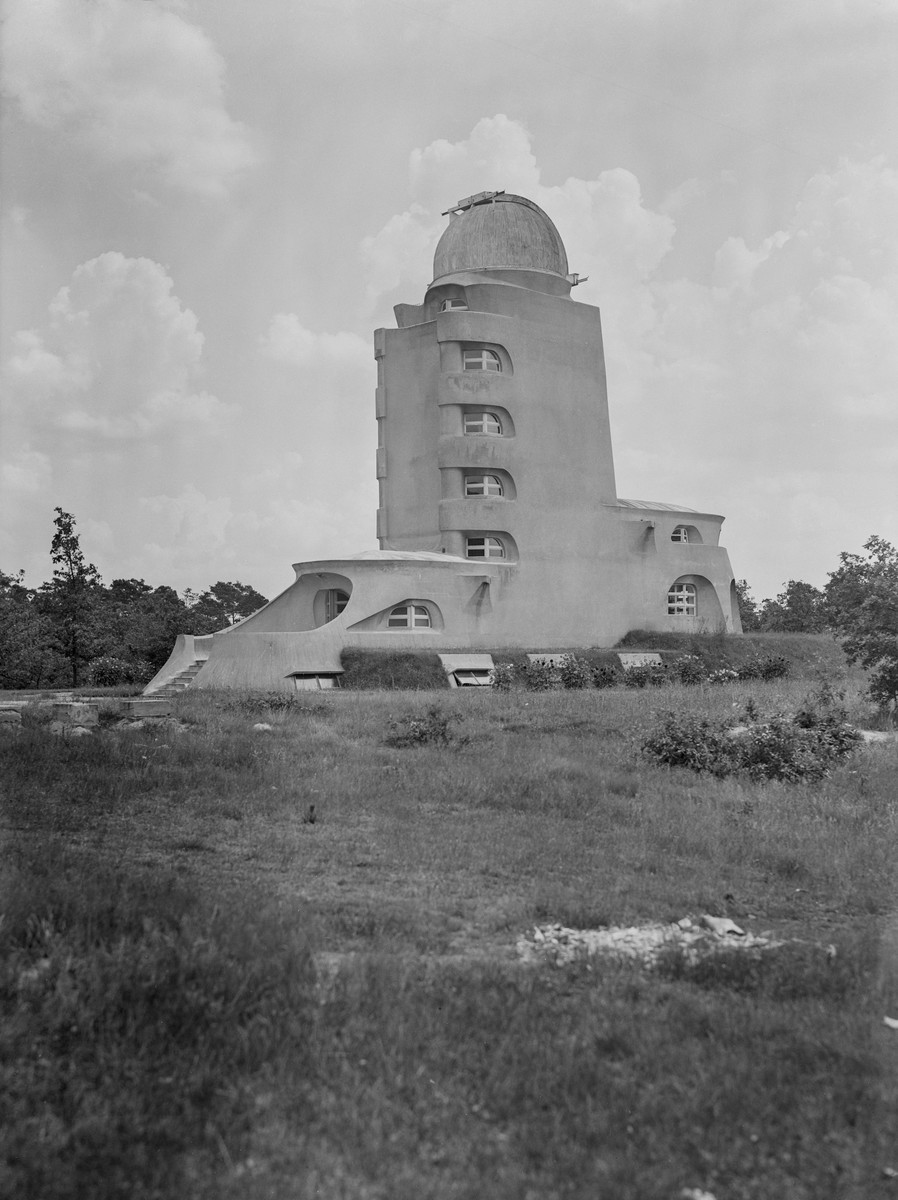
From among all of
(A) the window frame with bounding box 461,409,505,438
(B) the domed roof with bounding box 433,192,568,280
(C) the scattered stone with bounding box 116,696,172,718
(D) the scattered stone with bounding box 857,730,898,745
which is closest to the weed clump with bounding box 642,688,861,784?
(D) the scattered stone with bounding box 857,730,898,745

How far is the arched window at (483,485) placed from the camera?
3562 cm

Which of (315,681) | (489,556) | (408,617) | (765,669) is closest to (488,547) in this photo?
(489,556)

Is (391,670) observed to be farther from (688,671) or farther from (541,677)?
(688,671)

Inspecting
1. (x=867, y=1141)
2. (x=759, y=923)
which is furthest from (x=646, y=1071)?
(x=759, y=923)

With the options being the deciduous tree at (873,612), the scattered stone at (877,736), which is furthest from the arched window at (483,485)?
the scattered stone at (877,736)

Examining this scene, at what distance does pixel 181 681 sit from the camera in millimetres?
29578

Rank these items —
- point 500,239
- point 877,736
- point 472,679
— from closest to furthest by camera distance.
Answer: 1. point 877,736
2. point 472,679
3. point 500,239

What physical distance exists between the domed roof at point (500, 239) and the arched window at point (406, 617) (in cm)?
1335

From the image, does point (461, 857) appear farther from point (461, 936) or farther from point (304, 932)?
point (304, 932)

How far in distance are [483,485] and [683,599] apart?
925 cm

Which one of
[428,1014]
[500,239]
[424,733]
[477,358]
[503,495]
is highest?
[500,239]

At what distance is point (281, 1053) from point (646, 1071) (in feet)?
5.32

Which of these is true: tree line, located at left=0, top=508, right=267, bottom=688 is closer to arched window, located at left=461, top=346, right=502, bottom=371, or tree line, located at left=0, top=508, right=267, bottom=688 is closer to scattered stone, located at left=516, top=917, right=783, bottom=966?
arched window, located at left=461, top=346, right=502, bottom=371

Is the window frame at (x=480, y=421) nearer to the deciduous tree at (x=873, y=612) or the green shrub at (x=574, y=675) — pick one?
the green shrub at (x=574, y=675)
